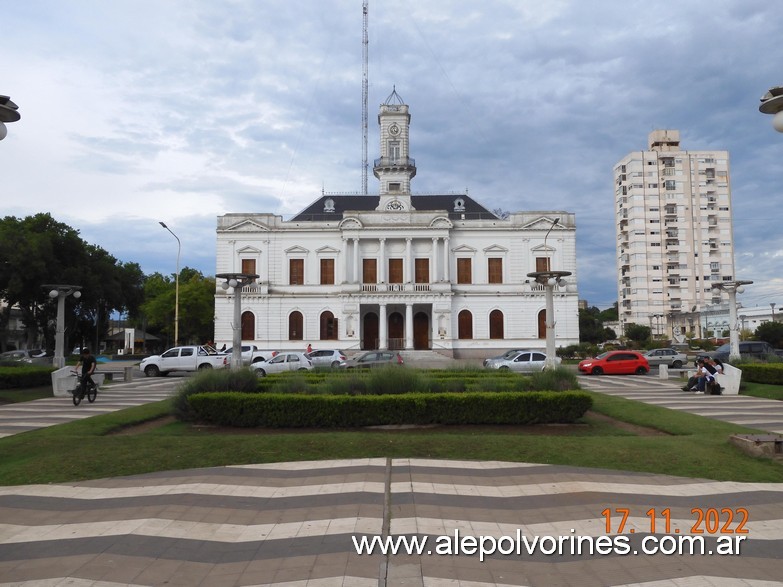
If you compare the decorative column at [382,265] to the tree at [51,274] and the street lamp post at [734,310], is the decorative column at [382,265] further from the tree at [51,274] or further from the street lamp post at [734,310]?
the street lamp post at [734,310]

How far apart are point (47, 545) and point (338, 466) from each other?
160 inches

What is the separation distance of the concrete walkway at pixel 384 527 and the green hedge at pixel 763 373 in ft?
55.7

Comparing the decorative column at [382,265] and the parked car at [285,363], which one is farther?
the decorative column at [382,265]

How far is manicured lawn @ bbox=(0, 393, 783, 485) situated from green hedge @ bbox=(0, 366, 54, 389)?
1068cm

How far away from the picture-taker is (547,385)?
14.5 m

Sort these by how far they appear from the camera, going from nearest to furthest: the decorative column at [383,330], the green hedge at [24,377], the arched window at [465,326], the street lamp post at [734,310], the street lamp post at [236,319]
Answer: the street lamp post at [236,319], the green hedge at [24,377], the street lamp post at [734,310], the decorative column at [383,330], the arched window at [465,326]

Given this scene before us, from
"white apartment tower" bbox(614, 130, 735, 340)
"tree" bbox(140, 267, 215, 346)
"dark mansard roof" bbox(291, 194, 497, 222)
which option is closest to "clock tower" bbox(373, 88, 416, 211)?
"dark mansard roof" bbox(291, 194, 497, 222)

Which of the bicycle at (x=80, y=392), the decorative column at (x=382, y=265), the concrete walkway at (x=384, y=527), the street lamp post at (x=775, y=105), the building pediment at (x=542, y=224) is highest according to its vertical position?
the building pediment at (x=542, y=224)

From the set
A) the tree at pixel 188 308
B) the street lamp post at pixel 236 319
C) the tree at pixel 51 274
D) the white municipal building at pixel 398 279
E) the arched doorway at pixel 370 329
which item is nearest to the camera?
the street lamp post at pixel 236 319

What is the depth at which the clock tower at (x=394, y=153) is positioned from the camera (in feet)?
182

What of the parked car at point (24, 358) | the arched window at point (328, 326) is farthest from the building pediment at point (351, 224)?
the parked car at point (24, 358)

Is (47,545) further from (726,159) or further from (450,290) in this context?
(726,159)

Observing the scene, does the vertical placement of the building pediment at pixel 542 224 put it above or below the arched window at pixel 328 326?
above

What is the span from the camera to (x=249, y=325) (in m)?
50.1
